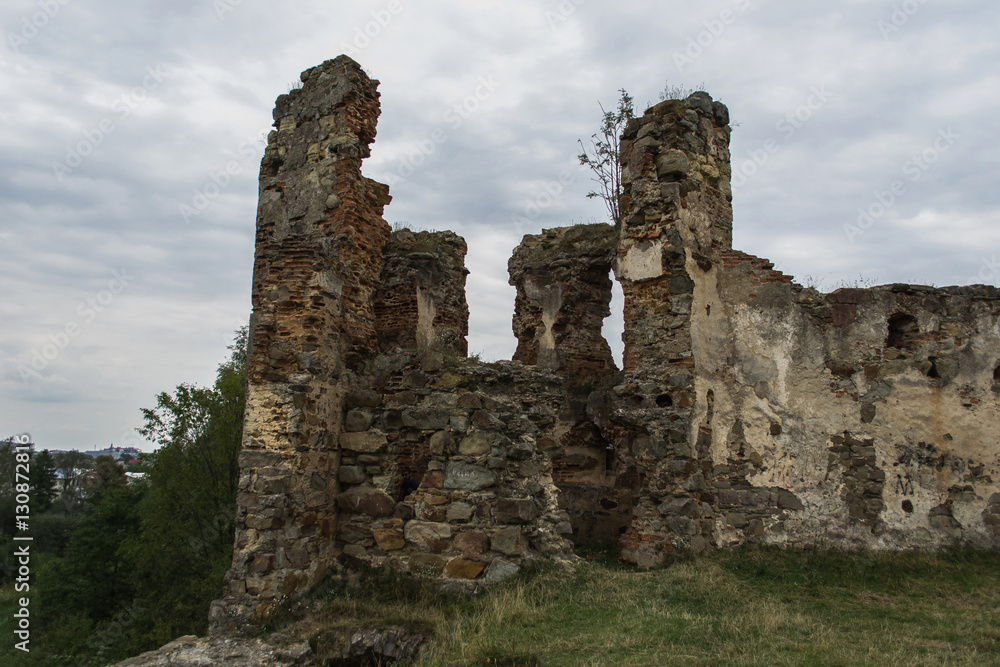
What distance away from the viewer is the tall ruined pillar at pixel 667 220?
8.72 m

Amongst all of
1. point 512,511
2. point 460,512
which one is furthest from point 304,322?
point 512,511

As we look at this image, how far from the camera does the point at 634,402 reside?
28.7 feet

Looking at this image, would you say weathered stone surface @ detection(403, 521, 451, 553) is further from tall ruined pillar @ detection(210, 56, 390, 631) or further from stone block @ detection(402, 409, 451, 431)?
stone block @ detection(402, 409, 451, 431)

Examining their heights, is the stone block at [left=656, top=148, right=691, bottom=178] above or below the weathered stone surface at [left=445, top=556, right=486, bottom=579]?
above

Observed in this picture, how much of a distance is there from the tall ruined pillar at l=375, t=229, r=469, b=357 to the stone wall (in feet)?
0.20

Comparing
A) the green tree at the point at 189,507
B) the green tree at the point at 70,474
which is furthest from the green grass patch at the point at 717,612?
the green tree at the point at 70,474

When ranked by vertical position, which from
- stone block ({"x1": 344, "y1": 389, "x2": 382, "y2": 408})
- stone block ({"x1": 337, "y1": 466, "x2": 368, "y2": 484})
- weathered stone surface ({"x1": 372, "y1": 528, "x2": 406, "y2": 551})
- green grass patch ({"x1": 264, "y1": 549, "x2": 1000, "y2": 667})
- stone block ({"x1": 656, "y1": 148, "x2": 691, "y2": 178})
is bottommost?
green grass patch ({"x1": 264, "y1": 549, "x2": 1000, "y2": 667})

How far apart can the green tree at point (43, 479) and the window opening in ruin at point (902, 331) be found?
42.8 metres

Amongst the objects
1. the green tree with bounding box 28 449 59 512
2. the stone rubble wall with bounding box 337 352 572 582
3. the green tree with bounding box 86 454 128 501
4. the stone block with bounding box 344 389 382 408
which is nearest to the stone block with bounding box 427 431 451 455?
the stone rubble wall with bounding box 337 352 572 582

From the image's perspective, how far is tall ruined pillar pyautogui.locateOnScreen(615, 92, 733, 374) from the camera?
8719 millimetres

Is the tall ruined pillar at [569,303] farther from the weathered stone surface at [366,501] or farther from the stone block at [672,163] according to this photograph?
the weathered stone surface at [366,501]

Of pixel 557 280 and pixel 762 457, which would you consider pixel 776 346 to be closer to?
pixel 762 457

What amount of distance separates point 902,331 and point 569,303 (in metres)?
5.28

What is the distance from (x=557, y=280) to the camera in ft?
38.7
